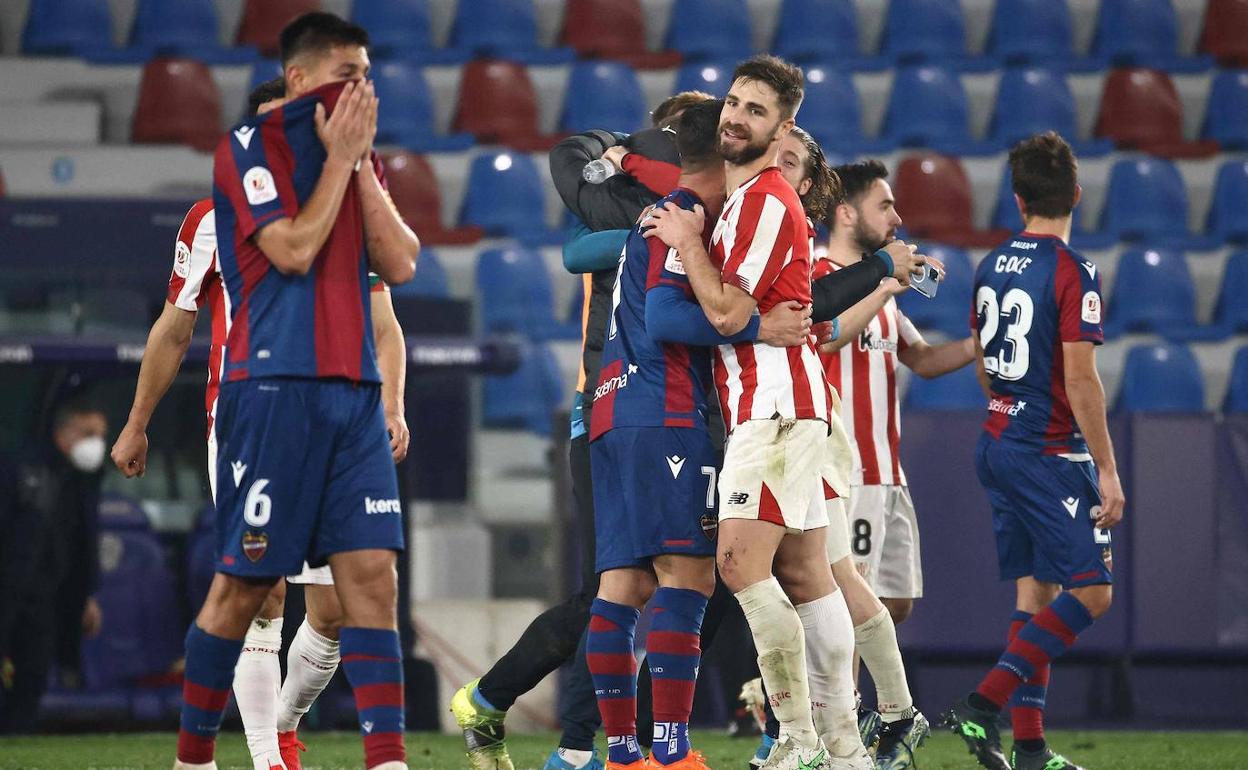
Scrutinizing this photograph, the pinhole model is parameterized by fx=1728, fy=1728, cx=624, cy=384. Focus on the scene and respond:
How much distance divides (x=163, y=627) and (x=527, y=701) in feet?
6.04

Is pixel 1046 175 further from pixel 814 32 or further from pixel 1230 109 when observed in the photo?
pixel 1230 109

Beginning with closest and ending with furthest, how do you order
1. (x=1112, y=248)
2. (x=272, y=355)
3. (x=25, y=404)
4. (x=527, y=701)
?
(x=272, y=355) → (x=25, y=404) → (x=527, y=701) → (x=1112, y=248)

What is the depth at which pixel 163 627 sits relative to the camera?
323 inches

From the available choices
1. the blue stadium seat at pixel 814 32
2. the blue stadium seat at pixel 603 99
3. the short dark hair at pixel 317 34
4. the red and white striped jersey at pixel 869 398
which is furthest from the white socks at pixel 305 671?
the blue stadium seat at pixel 814 32

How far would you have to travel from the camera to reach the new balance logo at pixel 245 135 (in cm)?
385

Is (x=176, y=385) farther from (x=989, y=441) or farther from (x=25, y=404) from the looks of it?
(x=989, y=441)

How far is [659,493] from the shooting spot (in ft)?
15.1

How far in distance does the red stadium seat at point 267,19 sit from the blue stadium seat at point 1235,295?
683 centimetres

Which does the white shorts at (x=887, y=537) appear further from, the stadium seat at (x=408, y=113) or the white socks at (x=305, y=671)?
the stadium seat at (x=408, y=113)

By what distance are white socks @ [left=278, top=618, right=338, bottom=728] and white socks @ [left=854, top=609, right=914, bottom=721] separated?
5.36 feet

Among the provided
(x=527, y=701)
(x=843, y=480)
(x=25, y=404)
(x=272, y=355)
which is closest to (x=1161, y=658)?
(x=527, y=701)

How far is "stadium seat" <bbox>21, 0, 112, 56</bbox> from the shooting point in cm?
1197

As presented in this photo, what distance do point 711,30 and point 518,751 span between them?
23.9 ft

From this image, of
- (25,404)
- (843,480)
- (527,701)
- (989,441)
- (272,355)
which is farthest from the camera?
(527,701)
